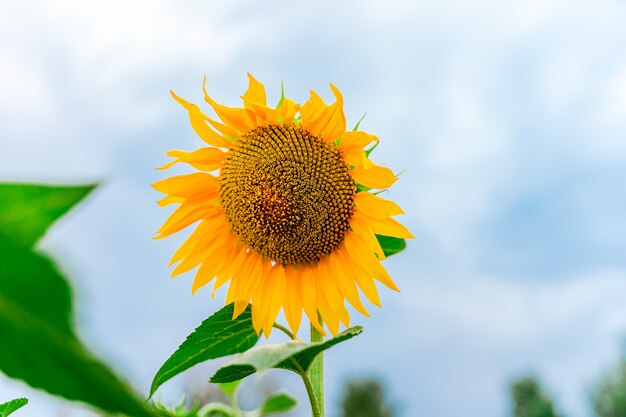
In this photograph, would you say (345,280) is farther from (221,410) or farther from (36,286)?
(36,286)

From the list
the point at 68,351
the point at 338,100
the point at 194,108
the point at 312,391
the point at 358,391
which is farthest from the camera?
the point at 358,391

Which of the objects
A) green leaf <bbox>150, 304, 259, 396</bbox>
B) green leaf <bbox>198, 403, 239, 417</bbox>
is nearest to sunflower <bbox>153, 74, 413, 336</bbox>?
green leaf <bbox>150, 304, 259, 396</bbox>

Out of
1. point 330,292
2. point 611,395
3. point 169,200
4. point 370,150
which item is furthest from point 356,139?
point 611,395

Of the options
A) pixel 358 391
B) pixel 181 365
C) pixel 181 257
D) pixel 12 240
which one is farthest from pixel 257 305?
pixel 358 391

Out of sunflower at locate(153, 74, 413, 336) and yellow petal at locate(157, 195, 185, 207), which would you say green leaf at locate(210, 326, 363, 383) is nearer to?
sunflower at locate(153, 74, 413, 336)

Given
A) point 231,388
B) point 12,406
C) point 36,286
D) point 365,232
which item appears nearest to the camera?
point 36,286

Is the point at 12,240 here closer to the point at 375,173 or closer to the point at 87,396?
the point at 87,396
